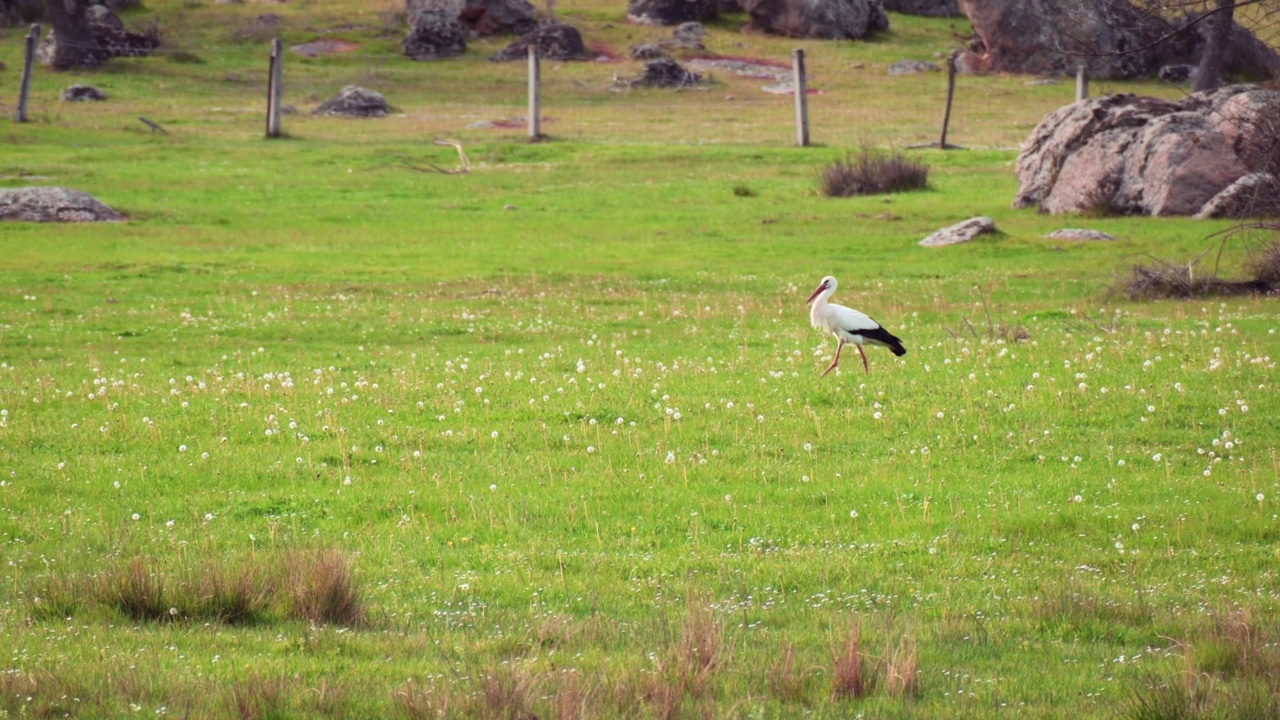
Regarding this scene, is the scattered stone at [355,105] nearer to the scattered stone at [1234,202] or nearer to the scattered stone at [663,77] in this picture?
the scattered stone at [663,77]

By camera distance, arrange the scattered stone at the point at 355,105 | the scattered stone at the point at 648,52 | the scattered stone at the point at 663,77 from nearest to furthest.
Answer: the scattered stone at the point at 355,105 < the scattered stone at the point at 663,77 < the scattered stone at the point at 648,52

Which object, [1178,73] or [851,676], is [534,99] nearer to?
[1178,73]

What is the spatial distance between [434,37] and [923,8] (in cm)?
3787

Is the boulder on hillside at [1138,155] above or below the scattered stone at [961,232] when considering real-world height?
above

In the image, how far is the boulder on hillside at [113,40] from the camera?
7175cm

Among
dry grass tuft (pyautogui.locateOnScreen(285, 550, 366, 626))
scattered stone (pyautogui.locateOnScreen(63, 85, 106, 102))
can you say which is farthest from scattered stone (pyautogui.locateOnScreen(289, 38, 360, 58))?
dry grass tuft (pyautogui.locateOnScreen(285, 550, 366, 626))

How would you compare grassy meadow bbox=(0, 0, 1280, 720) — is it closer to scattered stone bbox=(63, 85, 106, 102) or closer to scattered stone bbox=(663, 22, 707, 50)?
scattered stone bbox=(63, 85, 106, 102)

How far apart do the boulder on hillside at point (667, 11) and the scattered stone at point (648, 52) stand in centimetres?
1022

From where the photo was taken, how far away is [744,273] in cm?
2725

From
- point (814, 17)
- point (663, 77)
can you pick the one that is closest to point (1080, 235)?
point (663, 77)

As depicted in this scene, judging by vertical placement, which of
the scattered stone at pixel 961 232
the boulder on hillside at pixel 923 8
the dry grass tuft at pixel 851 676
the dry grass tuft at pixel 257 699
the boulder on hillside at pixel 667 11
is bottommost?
the scattered stone at pixel 961 232

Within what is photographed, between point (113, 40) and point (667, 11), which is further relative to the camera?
point (667, 11)

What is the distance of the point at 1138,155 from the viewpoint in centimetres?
3159

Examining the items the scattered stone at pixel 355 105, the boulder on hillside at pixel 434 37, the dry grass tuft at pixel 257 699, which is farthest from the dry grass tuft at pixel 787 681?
the boulder on hillside at pixel 434 37
